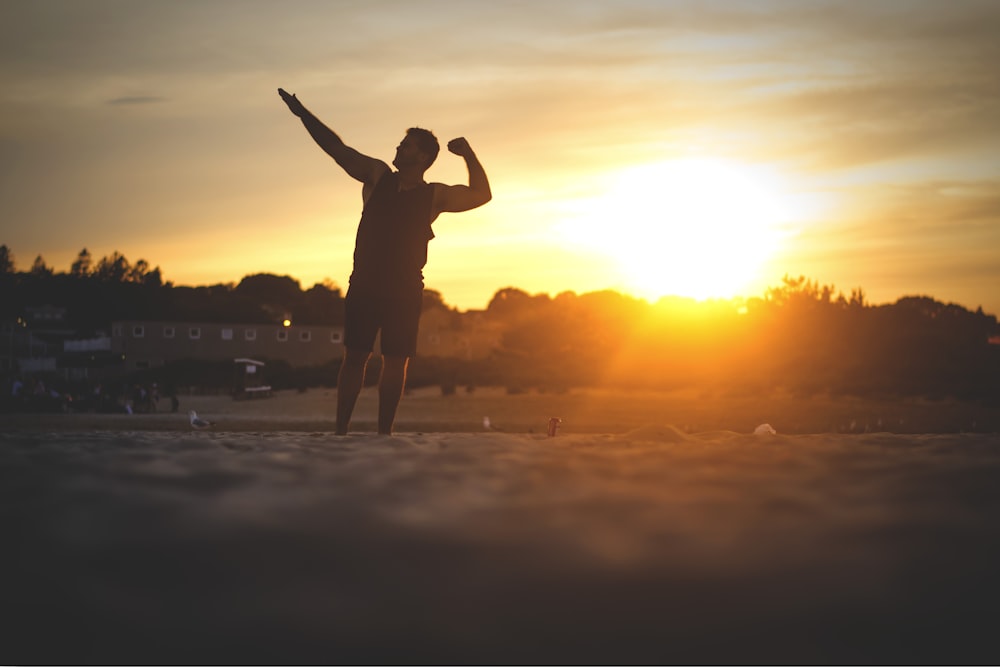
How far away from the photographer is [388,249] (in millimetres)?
6301

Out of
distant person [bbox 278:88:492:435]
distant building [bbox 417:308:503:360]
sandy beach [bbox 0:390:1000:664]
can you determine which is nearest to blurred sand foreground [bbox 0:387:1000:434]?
distant person [bbox 278:88:492:435]

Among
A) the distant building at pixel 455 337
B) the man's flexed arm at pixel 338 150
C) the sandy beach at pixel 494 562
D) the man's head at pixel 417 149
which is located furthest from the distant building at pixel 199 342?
the sandy beach at pixel 494 562

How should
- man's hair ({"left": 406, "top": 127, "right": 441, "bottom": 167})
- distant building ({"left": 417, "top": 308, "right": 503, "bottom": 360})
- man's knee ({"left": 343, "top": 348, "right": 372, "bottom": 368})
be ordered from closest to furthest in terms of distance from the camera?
man's knee ({"left": 343, "top": 348, "right": 372, "bottom": 368}), man's hair ({"left": 406, "top": 127, "right": 441, "bottom": 167}), distant building ({"left": 417, "top": 308, "right": 503, "bottom": 360})

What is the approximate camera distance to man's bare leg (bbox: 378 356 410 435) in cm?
627

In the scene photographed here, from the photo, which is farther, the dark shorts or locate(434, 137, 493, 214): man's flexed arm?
locate(434, 137, 493, 214): man's flexed arm

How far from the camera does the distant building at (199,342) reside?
3024 inches

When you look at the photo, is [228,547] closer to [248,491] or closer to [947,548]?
[248,491]

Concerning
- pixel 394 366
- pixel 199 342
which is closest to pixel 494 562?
pixel 394 366

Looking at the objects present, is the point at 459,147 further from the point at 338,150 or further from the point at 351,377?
the point at 351,377

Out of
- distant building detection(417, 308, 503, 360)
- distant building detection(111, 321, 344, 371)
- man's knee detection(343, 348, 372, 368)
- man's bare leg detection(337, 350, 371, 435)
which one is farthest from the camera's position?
distant building detection(417, 308, 503, 360)

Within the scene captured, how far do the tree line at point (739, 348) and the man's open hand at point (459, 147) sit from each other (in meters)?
33.2

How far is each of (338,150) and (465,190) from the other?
3.14ft

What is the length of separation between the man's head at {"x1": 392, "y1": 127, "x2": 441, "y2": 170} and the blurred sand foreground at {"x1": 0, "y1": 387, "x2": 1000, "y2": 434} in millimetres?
14145

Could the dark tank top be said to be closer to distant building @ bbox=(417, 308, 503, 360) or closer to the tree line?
the tree line
